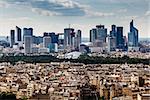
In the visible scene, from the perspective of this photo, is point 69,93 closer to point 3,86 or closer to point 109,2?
point 3,86

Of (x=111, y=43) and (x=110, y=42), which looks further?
(x=111, y=43)

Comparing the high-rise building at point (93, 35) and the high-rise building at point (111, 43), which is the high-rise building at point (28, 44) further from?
the high-rise building at point (111, 43)

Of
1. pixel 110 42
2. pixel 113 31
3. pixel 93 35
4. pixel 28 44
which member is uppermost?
pixel 113 31

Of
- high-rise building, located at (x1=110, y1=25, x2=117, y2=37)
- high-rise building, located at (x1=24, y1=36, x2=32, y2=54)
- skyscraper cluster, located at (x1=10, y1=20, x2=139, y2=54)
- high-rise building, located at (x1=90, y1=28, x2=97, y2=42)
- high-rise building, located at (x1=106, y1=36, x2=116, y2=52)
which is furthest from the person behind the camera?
high-rise building, located at (x1=106, y1=36, x2=116, y2=52)

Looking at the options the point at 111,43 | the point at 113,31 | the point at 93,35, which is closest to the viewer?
the point at 113,31

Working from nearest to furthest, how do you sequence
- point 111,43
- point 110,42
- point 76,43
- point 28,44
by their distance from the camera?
point 110,42, point 28,44, point 111,43, point 76,43

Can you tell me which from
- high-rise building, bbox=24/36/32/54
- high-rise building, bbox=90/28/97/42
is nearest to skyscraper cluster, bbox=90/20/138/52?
high-rise building, bbox=90/28/97/42

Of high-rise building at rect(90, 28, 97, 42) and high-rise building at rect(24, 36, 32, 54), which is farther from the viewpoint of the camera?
high-rise building at rect(24, 36, 32, 54)

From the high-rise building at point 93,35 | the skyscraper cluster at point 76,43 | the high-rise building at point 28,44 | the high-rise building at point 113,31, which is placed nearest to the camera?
the high-rise building at point 113,31

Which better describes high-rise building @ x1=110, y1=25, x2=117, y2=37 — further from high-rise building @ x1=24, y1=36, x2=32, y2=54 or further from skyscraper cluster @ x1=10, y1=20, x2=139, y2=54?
high-rise building @ x1=24, y1=36, x2=32, y2=54

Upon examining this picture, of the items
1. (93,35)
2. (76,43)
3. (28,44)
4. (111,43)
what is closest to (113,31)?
(93,35)

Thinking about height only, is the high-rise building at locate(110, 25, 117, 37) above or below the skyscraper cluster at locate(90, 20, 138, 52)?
above

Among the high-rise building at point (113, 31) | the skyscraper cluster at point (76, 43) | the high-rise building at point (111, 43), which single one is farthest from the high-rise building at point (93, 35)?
the high-rise building at point (113, 31)

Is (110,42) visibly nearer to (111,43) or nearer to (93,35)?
(111,43)
